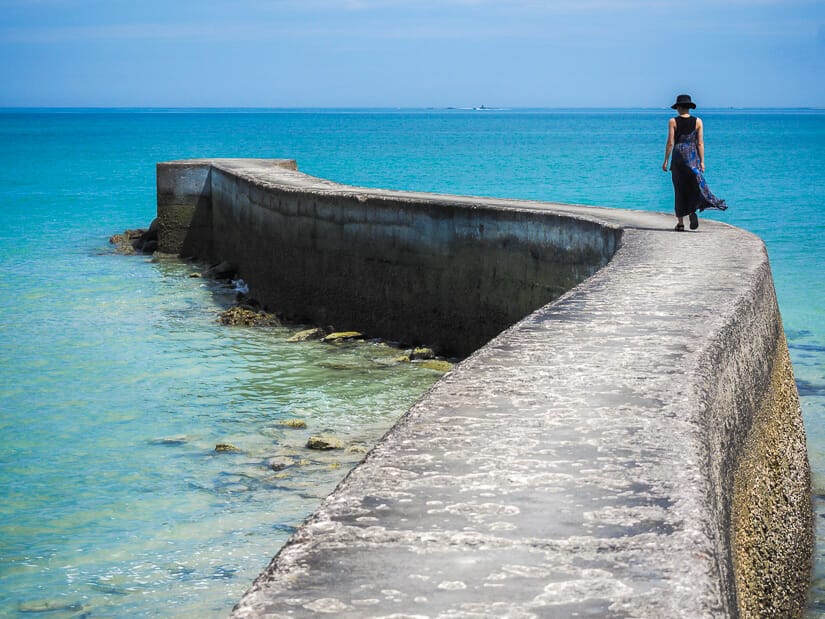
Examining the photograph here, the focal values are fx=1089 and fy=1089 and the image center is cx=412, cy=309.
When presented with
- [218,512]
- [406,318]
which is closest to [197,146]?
[406,318]

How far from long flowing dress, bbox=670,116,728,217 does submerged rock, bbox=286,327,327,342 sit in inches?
147

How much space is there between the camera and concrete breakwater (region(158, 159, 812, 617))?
7.04ft

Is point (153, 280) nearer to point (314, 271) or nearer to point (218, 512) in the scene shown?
point (314, 271)

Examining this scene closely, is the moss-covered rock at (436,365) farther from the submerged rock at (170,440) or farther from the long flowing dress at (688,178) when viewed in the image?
the submerged rock at (170,440)

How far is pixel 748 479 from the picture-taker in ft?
13.4

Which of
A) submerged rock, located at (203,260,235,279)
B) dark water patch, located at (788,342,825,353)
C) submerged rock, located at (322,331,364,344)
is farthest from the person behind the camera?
submerged rock, located at (203,260,235,279)

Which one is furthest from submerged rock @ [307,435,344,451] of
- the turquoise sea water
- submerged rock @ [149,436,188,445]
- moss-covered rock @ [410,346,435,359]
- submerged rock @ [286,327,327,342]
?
submerged rock @ [286,327,327,342]

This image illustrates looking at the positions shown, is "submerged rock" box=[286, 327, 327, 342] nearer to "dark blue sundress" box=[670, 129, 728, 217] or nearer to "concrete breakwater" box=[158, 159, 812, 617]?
"concrete breakwater" box=[158, 159, 812, 617]

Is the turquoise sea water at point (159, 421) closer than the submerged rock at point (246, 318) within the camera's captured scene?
Yes

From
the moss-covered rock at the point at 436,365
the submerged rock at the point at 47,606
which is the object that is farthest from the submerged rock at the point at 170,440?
the moss-covered rock at the point at 436,365

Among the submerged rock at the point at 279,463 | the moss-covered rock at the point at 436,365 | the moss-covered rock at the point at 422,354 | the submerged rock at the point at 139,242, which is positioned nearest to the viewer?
the submerged rock at the point at 279,463

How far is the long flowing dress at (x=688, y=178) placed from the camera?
327 inches

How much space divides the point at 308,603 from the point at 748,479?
2467 mm

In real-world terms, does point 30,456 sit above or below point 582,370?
below
